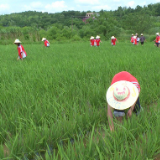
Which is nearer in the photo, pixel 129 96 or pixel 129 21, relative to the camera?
pixel 129 96

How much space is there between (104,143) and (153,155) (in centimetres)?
39

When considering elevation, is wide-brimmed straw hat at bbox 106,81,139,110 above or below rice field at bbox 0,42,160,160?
above

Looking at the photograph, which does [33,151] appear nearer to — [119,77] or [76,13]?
[119,77]

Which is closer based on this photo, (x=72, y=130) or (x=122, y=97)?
(x=122, y=97)

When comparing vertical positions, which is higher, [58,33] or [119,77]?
[58,33]

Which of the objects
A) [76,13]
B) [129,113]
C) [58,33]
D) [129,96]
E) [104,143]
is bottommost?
[104,143]

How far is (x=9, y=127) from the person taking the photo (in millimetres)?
1611

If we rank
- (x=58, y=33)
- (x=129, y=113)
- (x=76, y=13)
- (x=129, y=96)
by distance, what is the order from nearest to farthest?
(x=129, y=96) < (x=129, y=113) < (x=58, y=33) < (x=76, y=13)

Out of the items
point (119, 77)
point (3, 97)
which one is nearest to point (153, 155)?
point (119, 77)

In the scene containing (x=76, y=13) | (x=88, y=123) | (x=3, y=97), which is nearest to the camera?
(x=88, y=123)

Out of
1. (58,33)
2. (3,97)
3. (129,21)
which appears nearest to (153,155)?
(3,97)

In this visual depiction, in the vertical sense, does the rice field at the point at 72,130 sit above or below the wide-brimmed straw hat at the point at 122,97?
below

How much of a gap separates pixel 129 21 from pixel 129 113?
1341 inches

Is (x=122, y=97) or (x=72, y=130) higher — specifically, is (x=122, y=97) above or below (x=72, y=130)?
above
